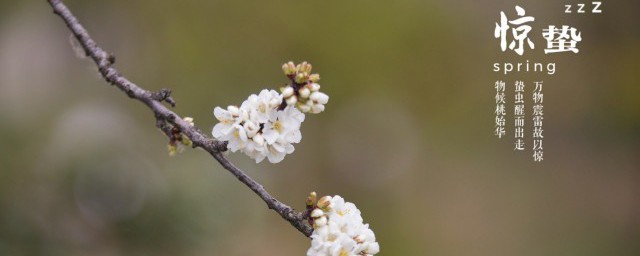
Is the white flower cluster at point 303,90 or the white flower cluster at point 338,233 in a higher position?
the white flower cluster at point 303,90

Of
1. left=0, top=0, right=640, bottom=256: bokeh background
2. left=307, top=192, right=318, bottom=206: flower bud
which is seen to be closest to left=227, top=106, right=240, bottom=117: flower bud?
Result: left=307, top=192, right=318, bottom=206: flower bud

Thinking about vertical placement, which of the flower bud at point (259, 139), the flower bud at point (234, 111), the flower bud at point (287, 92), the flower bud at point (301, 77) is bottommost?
the flower bud at point (259, 139)

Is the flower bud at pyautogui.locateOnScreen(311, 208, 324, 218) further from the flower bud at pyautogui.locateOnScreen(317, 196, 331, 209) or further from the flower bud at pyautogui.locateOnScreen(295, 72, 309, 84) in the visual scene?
the flower bud at pyautogui.locateOnScreen(295, 72, 309, 84)

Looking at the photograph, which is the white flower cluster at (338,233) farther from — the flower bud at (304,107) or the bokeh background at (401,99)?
the bokeh background at (401,99)

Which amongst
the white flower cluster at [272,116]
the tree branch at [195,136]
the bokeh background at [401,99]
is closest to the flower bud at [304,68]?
the white flower cluster at [272,116]

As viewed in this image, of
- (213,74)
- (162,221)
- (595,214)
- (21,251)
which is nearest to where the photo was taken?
(21,251)

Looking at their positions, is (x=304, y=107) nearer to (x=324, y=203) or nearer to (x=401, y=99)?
(x=324, y=203)

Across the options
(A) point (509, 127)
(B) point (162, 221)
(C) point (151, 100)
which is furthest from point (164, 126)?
(A) point (509, 127)

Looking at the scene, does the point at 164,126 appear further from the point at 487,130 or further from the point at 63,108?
the point at 487,130
